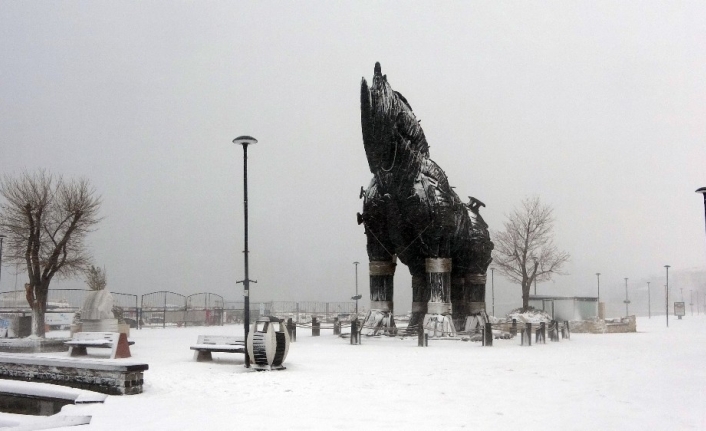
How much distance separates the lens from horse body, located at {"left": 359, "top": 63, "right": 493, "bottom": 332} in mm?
18203

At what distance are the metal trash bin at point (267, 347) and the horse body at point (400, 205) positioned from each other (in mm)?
7948

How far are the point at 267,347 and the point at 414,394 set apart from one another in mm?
3130

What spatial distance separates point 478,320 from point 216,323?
18703 mm

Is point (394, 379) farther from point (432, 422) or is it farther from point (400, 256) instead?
point (400, 256)

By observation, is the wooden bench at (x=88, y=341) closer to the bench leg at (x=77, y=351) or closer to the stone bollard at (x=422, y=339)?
the bench leg at (x=77, y=351)

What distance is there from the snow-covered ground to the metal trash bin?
Result: 291mm

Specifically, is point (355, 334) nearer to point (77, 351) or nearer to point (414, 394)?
point (77, 351)

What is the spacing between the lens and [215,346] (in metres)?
12.5

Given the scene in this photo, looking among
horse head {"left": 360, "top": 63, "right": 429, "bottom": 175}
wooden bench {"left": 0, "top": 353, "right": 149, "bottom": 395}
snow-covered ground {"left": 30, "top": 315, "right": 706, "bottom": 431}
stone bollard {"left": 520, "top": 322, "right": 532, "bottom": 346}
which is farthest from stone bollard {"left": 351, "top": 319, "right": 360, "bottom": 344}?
wooden bench {"left": 0, "top": 353, "right": 149, "bottom": 395}

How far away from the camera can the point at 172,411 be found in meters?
7.42

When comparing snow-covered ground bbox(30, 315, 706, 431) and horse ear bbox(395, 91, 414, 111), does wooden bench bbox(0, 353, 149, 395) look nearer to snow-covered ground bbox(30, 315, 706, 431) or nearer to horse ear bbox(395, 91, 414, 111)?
snow-covered ground bbox(30, 315, 706, 431)

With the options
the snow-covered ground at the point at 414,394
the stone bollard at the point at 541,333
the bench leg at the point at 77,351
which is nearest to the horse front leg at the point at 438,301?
the stone bollard at the point at 541,333

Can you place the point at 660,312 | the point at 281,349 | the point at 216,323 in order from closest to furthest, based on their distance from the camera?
1. the point at 281,349
2. the point at 216,323
3. the point at 660,312

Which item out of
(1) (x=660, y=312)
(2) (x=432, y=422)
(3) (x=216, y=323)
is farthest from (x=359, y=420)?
(1) (x=660, y=312)
